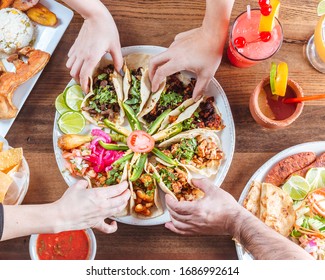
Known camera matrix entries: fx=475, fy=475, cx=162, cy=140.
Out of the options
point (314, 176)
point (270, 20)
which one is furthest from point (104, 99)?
point (314, 176)

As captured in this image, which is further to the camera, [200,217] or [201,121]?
[201,121]

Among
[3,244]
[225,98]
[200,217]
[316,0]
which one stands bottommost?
[3,244]

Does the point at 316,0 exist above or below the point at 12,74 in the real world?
above

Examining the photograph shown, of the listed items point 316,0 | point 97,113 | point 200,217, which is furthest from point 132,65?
→ point 316,0

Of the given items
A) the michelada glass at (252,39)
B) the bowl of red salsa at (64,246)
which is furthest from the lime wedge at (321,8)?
the bowl of red salsa at (64,246)

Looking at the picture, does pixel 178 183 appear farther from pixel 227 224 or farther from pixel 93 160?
pixel 93 160

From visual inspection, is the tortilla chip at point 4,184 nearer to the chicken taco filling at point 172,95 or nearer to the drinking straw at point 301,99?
the chicken taco filling at point 172,95

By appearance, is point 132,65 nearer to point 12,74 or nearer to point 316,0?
point 12,74
